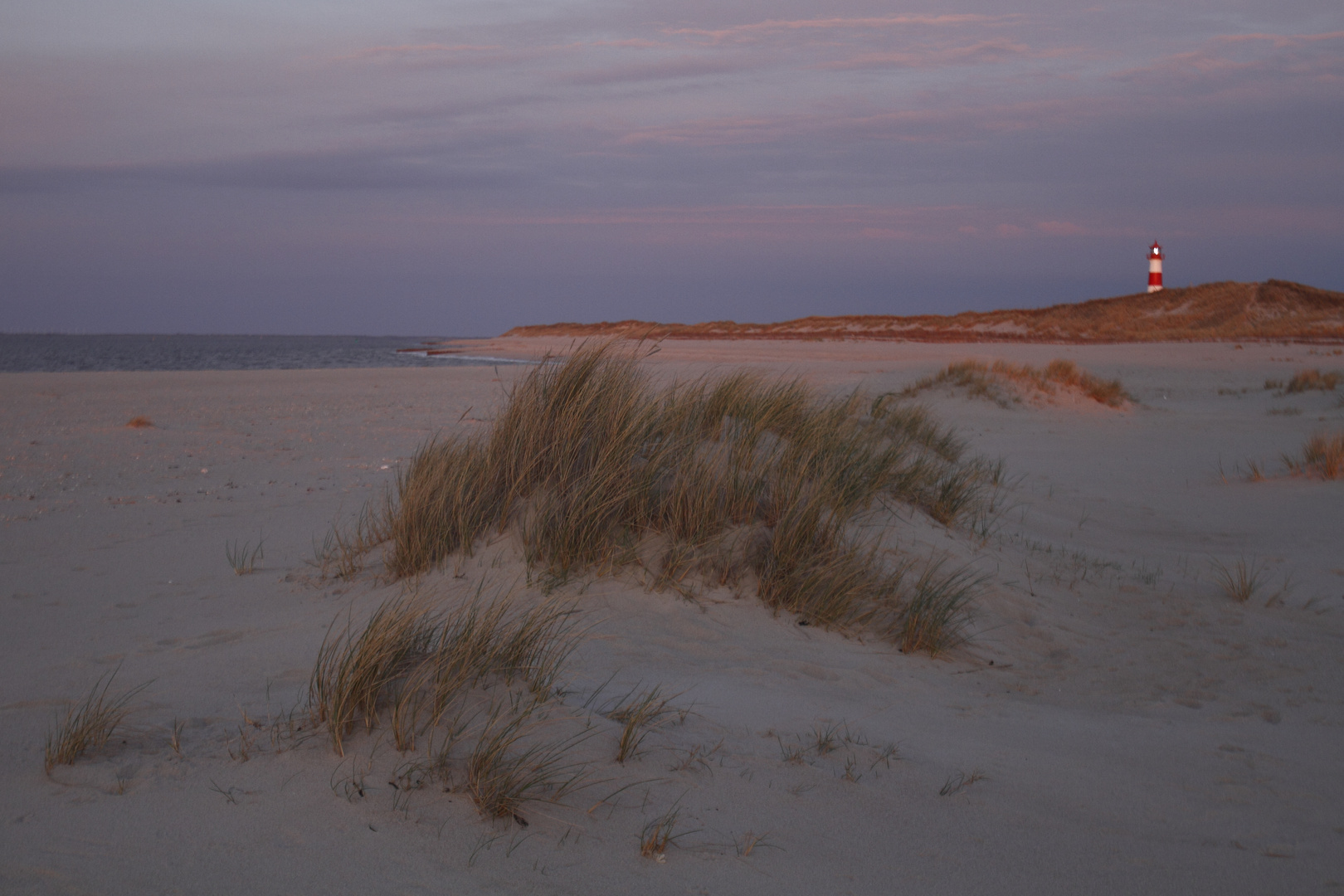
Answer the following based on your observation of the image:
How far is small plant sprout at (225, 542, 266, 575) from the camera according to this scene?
465 cm

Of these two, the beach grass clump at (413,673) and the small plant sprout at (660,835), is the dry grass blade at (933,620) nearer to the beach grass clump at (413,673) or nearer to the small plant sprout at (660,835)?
the beach grass clump at (413,673)

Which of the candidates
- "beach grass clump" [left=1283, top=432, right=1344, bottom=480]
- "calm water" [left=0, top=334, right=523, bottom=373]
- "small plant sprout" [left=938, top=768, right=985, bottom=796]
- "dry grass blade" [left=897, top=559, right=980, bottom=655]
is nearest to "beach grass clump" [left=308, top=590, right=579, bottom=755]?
"small plant sprout" [left=938, top=768, right=985, bottom=796]

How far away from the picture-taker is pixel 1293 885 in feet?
6.62

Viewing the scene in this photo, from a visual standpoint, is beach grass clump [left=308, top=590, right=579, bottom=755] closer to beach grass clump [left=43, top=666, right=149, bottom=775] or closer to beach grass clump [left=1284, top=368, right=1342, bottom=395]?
beach grass clump [left=43, top=666, right=149, bottom=775]

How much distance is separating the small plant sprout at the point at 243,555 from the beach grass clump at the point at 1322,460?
8.71 meters

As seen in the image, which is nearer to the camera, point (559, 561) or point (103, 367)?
point (559, 561)

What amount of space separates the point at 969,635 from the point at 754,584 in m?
1.01

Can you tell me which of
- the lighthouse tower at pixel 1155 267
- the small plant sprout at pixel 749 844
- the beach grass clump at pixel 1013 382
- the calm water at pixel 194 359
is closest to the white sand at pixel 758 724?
the small plant sprout at pixel 749 844

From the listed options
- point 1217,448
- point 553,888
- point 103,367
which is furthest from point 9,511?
point 103,367

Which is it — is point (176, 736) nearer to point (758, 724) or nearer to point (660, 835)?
point (660, 835)

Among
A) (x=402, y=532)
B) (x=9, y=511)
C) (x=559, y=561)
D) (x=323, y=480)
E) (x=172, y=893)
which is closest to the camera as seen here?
(x=172, y=893)

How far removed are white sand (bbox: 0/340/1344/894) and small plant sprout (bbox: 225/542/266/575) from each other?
10cm

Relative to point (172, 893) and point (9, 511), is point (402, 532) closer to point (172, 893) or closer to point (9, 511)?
point (172, 893)

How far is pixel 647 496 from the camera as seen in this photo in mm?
4230
